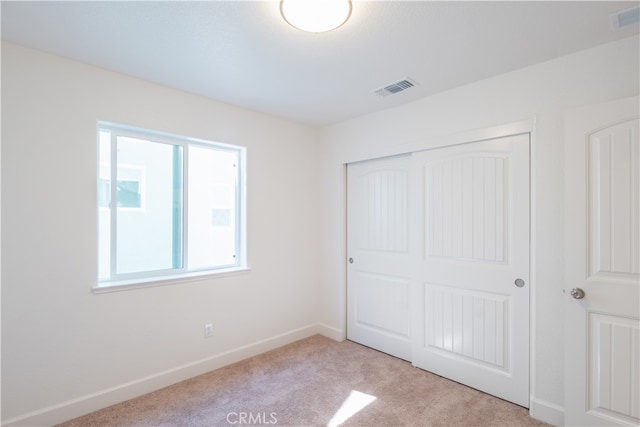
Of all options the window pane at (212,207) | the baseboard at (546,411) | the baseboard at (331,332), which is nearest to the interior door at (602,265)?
the baseboard at (546,411)

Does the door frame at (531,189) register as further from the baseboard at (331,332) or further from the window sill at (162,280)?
the window sill at (162,280)

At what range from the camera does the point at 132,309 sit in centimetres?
242

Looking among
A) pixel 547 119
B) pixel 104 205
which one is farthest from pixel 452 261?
pixel 104 205

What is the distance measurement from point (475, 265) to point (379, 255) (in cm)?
100

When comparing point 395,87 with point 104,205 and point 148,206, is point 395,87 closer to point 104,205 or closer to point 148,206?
point 148,206

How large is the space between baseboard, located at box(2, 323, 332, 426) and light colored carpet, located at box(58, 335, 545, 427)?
0.17ft

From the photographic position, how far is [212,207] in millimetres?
3057

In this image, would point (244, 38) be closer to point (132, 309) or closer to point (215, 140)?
point (215, 140)

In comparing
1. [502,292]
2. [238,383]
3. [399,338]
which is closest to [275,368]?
[238,383]

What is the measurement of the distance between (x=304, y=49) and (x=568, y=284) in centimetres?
231

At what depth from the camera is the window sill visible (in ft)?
Answer: 7.59

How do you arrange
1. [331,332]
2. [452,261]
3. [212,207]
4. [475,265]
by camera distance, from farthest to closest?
[331,332]
[212,207]
[452,261]
[475,265]

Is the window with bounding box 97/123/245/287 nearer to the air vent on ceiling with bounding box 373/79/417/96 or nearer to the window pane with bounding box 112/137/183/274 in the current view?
the window pane with bounding box 112/137/183/274

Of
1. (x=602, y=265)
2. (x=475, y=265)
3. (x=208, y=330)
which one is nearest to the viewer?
(x=602, y=265)
